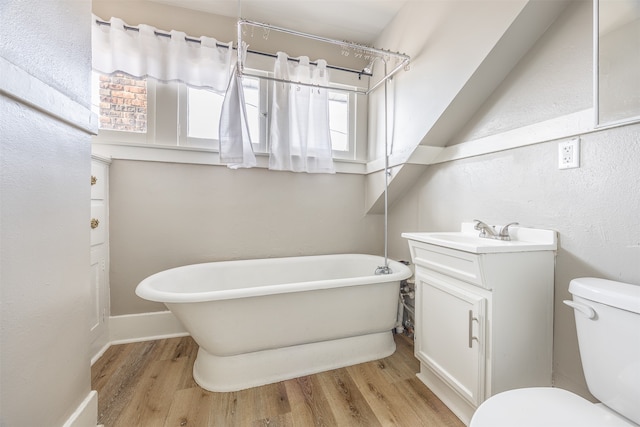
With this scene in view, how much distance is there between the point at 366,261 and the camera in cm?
234

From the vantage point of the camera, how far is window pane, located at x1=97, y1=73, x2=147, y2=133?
198cm

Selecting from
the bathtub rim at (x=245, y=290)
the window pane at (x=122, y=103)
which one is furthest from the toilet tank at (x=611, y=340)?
the window pane at (x=122, y=103)

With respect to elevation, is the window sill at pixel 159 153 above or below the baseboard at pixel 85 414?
above

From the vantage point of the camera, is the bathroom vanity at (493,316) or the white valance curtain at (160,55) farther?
the white valance curtain at (160,55)

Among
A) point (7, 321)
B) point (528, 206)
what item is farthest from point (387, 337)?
point (7, 321)

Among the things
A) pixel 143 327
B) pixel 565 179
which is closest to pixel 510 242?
pixel 565 179

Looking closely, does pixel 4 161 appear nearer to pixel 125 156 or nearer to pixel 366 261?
pixel 125 156

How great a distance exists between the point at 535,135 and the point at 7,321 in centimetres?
213

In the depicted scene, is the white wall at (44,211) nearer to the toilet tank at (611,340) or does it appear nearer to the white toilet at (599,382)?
the white toilet at (599,382)

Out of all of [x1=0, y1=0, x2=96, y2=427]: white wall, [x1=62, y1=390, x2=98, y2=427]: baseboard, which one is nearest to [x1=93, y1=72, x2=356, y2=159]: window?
[x1=0, y1=0, x2=96, y2=427]: white wall

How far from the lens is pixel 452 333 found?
1.33 meters

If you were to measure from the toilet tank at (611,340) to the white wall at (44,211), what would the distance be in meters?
1.78

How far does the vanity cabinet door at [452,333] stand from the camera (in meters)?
1.19

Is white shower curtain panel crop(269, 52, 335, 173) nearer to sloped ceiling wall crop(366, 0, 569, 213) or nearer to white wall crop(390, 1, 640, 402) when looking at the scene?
sloped ceiling wall crop(366, 0, 569, 213)
